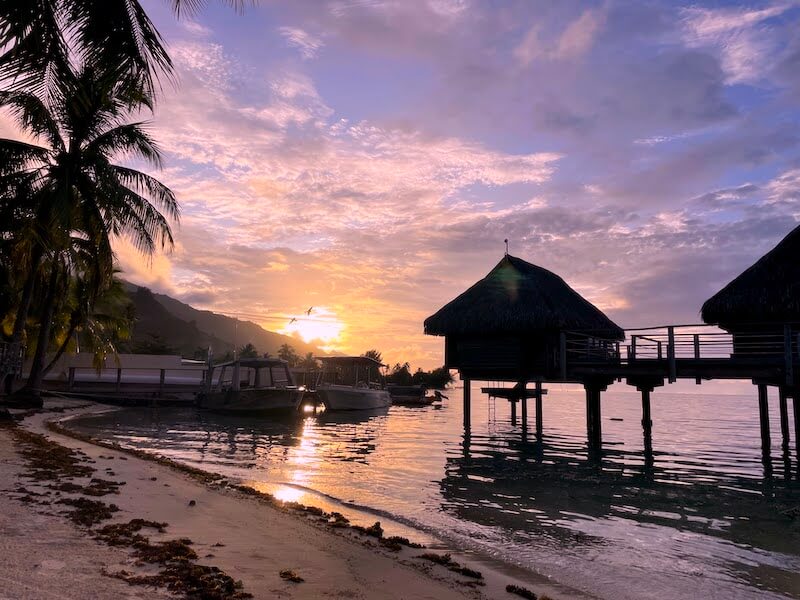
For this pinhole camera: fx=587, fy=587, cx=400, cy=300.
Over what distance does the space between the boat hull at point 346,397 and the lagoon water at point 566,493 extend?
11229 mm

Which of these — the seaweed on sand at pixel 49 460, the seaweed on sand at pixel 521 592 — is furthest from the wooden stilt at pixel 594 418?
the seaweed on sand at pixel 521 592

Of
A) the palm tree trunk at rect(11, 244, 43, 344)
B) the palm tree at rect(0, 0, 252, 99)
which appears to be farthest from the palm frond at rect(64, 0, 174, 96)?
the palm tree trunk at rect(11, 244, 43, 344)

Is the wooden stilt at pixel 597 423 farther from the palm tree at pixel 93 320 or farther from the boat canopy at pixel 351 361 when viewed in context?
the palm tree at pixel 93 320

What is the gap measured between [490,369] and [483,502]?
1422cm

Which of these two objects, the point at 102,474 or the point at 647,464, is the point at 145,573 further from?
the point at 647,464

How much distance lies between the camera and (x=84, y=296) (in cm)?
2656

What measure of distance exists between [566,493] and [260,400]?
2265cm

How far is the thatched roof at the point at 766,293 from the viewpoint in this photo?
18.9m

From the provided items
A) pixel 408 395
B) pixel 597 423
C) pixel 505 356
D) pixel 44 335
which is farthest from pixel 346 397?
pixel 408 395

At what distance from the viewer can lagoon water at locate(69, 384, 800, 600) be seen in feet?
23.0

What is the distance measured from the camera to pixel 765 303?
62.6 ft

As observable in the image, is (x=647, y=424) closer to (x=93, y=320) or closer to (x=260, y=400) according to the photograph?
(x=260, y=400)

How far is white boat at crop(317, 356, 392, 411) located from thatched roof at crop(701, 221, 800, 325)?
22776 millimetres

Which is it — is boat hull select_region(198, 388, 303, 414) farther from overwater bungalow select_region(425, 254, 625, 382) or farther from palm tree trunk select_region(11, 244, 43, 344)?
palm tree trunk select_region(11, 244, 43, 344)
